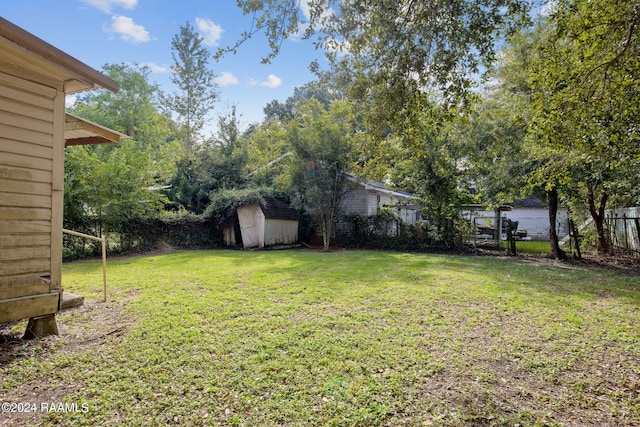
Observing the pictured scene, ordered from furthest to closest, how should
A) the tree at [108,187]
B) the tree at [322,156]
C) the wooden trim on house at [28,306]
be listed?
1. the tree at [322,156]
2. the tree at [108,187]
3. the wooden trim on house at [28,306]

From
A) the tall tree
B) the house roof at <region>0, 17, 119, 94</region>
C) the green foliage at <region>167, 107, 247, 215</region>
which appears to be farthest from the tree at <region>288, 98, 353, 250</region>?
the house roof at <region>0, 17, 119, 94</region>

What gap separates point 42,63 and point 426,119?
4865 millimetres

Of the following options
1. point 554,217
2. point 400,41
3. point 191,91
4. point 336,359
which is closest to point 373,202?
point 554,217

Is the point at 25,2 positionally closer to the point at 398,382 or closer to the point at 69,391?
the point at 69,391

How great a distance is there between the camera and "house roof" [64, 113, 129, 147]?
14.9 ft

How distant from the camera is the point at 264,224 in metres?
14.1

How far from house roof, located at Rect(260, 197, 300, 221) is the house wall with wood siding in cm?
1023

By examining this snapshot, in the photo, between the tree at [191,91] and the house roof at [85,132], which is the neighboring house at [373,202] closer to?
the house roof at [85,132]

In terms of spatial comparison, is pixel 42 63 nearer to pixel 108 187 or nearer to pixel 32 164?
pixel 32 164

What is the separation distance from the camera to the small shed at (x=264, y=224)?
1420 centimetres

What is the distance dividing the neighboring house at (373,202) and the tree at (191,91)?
1440 cm

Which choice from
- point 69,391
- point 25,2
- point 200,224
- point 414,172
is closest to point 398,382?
point 69,391

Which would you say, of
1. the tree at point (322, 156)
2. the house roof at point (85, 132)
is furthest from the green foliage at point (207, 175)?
the house roof at point (85, 132)

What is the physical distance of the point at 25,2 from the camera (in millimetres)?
5391
